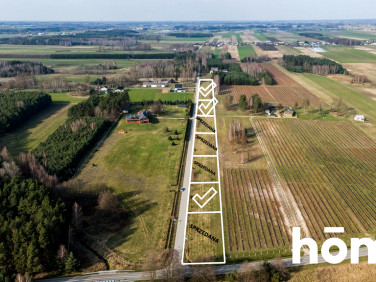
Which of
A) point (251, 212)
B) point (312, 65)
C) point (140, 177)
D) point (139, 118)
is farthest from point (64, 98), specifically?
point (312, 65)

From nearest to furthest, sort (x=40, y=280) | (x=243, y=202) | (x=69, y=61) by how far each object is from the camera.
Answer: (x=40, y=280) → (x=243, y=202) → (x=69, y=61)

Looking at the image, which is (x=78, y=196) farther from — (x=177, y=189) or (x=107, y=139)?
(x=107, y=139)

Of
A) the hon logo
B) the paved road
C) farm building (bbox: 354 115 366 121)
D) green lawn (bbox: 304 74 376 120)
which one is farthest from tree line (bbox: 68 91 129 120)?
green lawn (bbox: 304 74 376 120)

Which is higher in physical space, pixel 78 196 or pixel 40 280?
pixel 78 196

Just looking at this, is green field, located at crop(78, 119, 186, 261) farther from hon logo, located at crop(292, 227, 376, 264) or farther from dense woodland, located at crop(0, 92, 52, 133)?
dense woodland, located at crop(0, 92, 52, 133)

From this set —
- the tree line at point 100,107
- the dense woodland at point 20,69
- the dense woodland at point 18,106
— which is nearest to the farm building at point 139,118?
the tree line at point 100,107

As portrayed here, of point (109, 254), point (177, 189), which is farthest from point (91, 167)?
point (109, 254)
